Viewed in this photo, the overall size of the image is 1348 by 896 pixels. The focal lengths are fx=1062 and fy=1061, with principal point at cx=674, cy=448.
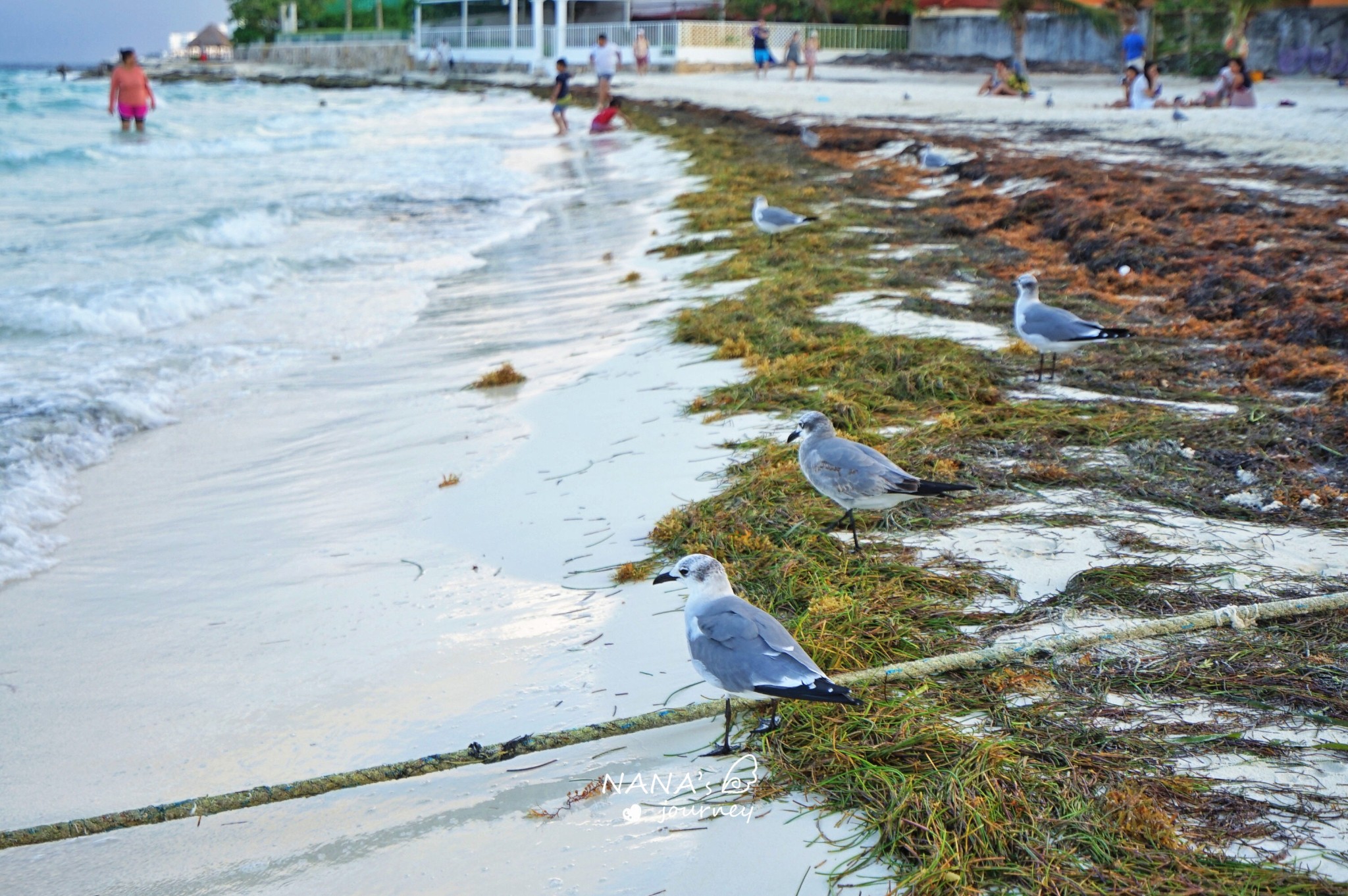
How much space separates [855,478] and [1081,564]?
0.87m

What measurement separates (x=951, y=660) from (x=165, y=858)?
7.46ft

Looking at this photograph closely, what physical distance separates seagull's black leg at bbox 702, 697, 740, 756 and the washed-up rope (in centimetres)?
12

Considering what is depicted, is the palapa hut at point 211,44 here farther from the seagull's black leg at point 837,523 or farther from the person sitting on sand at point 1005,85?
the seagull's black leg at point 837,523

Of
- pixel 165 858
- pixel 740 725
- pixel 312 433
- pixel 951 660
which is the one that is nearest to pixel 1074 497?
pixel 951 660

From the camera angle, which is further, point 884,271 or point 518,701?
point 884,271

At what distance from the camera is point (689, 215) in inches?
513

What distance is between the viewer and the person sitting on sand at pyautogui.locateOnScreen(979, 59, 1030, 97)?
27.4 m

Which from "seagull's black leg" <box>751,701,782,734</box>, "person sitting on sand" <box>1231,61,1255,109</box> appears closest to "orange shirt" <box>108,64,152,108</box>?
"person sitting on sand" <box>1231,61,1255,109</box>

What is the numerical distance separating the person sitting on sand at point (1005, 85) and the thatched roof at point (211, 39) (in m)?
96.6

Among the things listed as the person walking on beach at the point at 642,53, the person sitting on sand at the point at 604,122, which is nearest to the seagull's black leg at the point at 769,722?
the person sitting on sand at the point at 604,122

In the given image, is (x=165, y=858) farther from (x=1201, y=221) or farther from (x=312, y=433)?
(x=1201, y=221)

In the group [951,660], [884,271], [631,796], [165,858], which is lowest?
[165,858]

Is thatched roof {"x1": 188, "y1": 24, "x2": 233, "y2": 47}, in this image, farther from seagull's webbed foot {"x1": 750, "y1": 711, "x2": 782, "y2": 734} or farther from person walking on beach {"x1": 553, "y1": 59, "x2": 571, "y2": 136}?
seagull's webbed foot {"x1": 750, "y1": 711, "x2": 782, "y2": 734}

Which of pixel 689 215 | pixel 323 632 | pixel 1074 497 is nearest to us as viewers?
pixel 323 632
